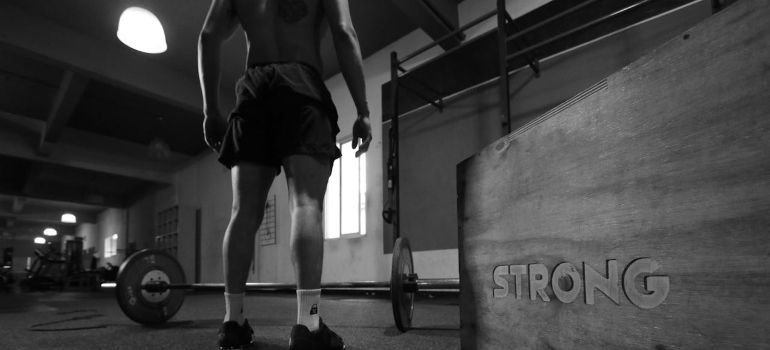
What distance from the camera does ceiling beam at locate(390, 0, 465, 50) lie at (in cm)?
319

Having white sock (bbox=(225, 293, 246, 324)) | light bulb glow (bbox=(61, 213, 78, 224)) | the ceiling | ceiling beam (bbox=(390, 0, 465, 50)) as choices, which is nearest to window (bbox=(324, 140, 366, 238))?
the ceiling

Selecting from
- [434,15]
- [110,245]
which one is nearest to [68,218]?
[110,245]

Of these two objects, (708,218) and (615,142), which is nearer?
(708,218)

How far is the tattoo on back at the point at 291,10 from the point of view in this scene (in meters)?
→ 1.11

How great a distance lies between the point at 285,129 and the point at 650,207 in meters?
0.75

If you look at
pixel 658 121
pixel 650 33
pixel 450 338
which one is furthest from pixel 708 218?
pixel 650 33

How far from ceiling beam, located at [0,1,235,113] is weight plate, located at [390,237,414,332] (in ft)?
13.2

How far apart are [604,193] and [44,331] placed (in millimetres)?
2014

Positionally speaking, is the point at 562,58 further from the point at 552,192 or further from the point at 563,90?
the point at 552,192

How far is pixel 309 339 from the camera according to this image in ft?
2.95

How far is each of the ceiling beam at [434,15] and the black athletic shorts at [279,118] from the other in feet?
7.68

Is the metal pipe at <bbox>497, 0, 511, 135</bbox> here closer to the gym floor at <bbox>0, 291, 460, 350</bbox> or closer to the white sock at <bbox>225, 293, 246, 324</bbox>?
the gym floor at <bbox>0, 291, 460, 350</bbox>

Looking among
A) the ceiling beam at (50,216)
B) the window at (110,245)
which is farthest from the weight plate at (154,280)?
the ceiling beam at (50,216)

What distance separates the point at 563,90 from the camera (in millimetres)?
2742
